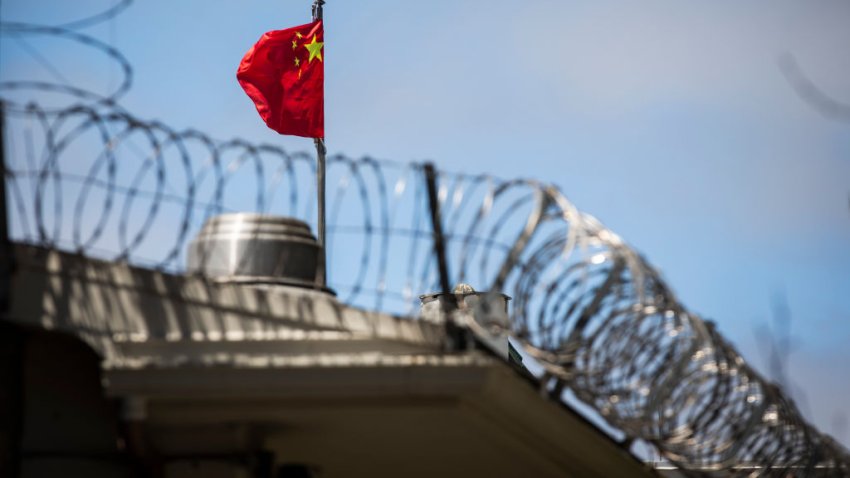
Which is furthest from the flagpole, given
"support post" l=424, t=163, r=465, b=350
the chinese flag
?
"support post" l=424, t=163, r=465, b=350

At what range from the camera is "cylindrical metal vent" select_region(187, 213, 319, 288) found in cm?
1130

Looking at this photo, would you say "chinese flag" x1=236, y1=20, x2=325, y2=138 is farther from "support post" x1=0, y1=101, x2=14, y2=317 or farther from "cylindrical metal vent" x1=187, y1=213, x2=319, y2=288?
"support post" x1=0, y1=101, x2=14, y2=317

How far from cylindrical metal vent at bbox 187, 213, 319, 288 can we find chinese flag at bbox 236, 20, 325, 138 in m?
5.52

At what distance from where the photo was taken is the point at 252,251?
37.3 feet

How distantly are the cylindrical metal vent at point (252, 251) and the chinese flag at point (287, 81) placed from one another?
5518mm

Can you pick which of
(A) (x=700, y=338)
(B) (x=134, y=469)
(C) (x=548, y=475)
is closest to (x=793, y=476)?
(C) (x=548, y=475)

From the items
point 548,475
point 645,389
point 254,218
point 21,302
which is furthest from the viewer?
point 548,475

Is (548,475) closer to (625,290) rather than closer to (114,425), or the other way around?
(625,290)

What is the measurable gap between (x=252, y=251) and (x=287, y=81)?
633 cm

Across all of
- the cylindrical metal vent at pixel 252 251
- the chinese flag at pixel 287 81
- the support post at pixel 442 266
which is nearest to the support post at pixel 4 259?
the cylindrical metal vent at pixel 252 251

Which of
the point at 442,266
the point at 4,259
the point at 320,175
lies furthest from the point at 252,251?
the point at 320,175

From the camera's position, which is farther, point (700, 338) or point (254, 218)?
point (254, 218)

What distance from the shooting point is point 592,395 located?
1026 centimetres

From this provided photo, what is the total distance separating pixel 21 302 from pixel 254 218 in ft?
7.47
